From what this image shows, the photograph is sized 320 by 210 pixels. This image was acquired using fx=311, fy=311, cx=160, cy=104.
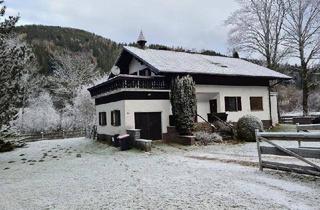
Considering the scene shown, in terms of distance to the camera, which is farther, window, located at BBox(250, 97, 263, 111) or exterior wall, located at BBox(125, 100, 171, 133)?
window, located at BBox(250, 97, 263, 111)

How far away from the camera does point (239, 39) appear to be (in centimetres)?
3238

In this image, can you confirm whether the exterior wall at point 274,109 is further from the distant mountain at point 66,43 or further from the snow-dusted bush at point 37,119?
the distant mountain at point 66,43

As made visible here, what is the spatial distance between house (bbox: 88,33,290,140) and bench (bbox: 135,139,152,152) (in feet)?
6.41

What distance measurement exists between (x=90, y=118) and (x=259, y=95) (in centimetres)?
2321

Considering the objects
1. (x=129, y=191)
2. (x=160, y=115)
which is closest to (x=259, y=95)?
(x=160, y=115)

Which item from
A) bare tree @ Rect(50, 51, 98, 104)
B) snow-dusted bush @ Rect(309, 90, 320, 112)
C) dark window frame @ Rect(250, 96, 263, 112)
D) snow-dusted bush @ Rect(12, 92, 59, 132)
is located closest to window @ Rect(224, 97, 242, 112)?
dark window frame @ Rect(250, 96, 263, 112)

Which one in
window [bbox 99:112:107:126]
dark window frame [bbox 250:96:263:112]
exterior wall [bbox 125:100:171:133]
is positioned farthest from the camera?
dark window frame [bbox 250:96:263:112]

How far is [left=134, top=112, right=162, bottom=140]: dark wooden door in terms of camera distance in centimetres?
1933

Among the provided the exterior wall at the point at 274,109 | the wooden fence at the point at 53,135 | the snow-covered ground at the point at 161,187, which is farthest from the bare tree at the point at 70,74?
the snow-covered ground at the point at 161,187

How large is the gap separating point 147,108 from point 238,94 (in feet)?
26.5

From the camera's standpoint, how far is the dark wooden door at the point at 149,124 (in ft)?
63.4

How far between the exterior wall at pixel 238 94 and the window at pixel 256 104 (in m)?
0.32

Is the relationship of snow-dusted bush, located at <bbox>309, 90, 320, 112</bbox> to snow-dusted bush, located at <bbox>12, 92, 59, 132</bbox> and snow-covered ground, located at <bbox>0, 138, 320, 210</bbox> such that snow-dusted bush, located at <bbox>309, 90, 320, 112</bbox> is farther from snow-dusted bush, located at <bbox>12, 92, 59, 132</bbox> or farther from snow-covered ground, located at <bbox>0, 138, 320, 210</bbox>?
snow-covered ground, located at <bbox>0, 138, 320, 210</bbox>

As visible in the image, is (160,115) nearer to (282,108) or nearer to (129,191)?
(129,191)
